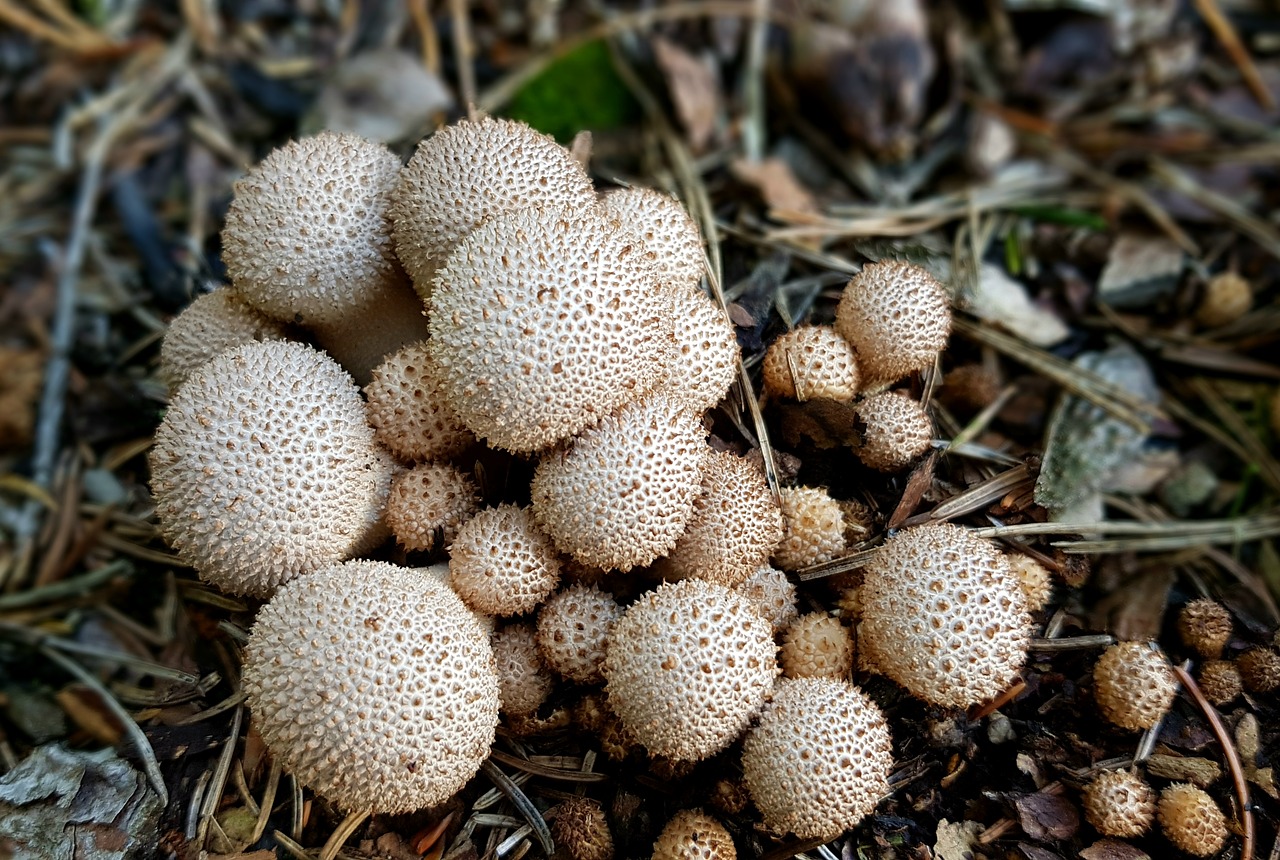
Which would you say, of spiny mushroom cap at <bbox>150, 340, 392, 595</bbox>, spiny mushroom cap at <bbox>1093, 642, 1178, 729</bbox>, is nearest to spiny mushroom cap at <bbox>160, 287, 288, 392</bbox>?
spiny mushroom cap at <bbox>150, 340, 392, 595</bbox>

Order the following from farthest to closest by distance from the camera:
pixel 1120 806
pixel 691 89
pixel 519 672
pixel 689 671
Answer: pixel 691 89
pixel 519 672
pixel 1120 806
pixel 689 671

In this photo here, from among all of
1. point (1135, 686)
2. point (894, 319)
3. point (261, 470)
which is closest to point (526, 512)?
point (261, 470)

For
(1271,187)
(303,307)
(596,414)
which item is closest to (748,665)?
(596,414)

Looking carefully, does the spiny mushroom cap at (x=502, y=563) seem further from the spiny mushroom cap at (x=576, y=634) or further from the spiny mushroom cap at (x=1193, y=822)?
the spiny mushroom cap at (x=1193, y=822)

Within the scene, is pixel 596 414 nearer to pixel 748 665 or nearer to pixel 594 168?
pixel 748 665

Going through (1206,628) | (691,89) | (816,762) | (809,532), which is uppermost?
(691,89)

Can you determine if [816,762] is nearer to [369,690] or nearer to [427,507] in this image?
[369,690]
